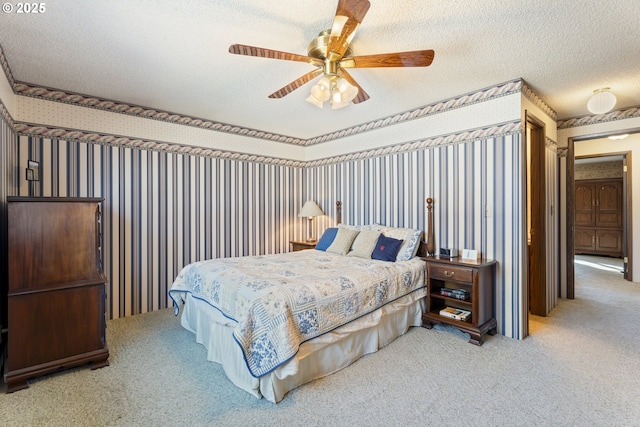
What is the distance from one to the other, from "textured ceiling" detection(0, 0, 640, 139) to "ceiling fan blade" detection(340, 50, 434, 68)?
23 centimetres

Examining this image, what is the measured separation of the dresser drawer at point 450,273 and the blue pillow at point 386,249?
0.42 m

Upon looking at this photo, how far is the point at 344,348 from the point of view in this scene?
251cm

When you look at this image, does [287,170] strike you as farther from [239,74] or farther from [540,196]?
[540,196]

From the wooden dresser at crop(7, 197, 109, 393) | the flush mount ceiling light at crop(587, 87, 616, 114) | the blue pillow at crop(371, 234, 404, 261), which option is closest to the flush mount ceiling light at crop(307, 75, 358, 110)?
the blue pillow at crop(371, 234, 404, 261)

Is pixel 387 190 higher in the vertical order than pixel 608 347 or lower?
higher

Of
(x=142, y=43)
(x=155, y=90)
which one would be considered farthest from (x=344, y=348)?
(x=155, y=90)

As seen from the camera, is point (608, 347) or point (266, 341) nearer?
point (266, 341)

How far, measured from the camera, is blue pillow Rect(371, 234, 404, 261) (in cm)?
346

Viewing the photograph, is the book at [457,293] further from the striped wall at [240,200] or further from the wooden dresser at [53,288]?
the wooden dresser at [53,288]

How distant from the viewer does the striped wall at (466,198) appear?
3033mm

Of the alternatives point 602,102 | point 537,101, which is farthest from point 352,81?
point 602,102

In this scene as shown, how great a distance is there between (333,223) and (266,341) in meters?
3.12

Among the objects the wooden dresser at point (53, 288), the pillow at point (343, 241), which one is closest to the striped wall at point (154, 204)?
the wooden dresser at point (53, 288)

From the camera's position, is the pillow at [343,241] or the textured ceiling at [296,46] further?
the pillow at [343,241]
